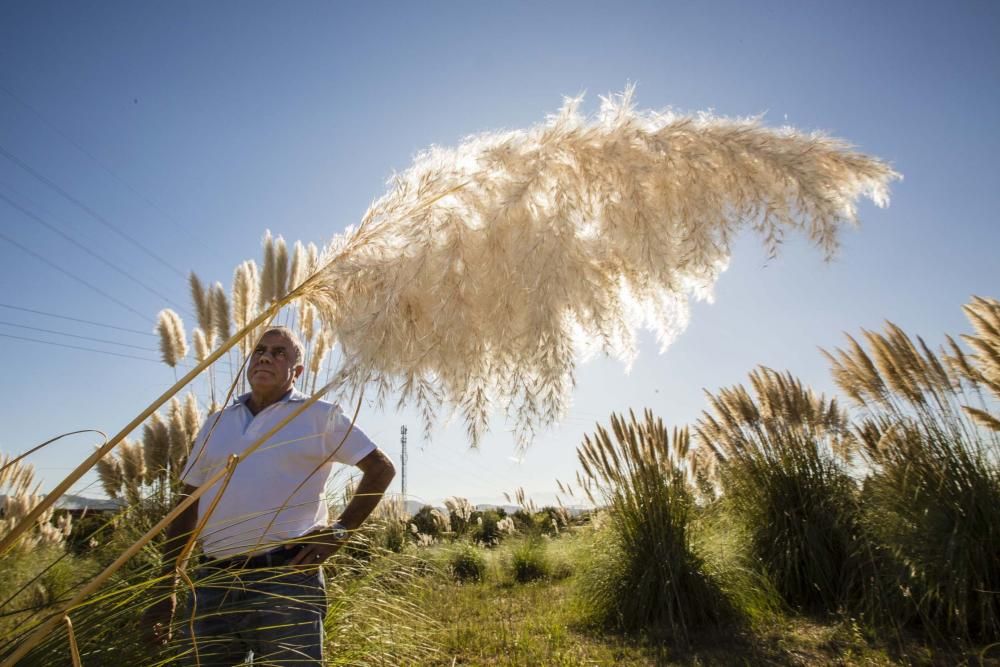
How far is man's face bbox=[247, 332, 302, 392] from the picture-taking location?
241cm

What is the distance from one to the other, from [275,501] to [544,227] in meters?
1.35

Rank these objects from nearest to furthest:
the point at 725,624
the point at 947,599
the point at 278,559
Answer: the point at 278,559 → the point at 947,599 → the point at 725,624

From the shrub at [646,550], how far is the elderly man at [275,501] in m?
3.03

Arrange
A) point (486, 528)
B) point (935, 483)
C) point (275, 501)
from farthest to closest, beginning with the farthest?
point (486, 528)
point (935, 483)
point (275, 501)

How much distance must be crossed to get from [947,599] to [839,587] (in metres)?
0.86

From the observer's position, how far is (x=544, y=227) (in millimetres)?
1728

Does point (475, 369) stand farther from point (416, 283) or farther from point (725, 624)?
point (725, 624)

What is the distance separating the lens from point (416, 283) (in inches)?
69.1

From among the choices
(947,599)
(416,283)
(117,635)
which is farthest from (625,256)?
(947,599)

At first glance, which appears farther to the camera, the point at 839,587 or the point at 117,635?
the point at 839,587

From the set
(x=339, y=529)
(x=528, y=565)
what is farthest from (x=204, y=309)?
(x=528, y=565)

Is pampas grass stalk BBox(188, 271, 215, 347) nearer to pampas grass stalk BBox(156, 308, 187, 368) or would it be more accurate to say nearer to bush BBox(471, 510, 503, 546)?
pampas grass stalk BBox(156, 308, 187, 368)

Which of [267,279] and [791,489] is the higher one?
[267,279]

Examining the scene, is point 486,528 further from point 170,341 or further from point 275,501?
point 275,501
